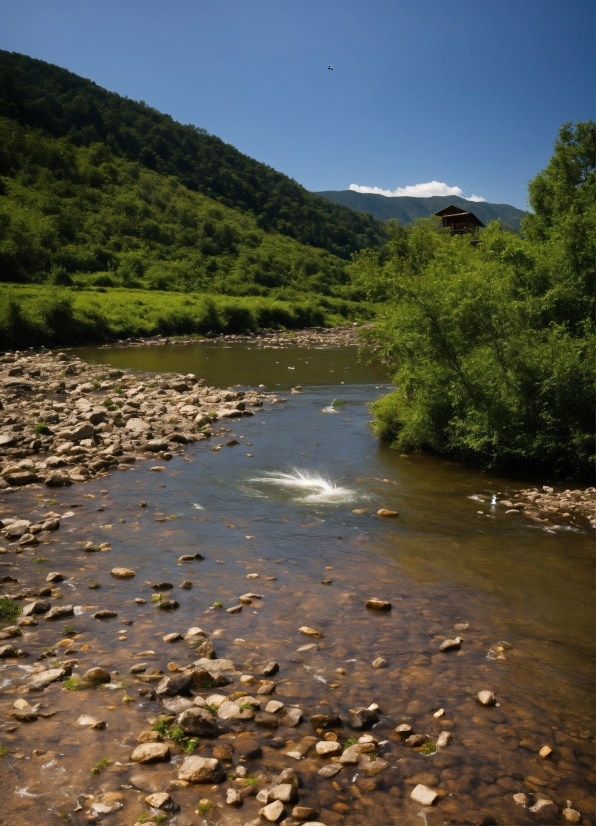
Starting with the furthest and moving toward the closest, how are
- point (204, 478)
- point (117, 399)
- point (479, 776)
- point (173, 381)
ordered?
1. point (173, 381)
2. point (117, 399)
3. point (204, 478)
4. point (479, 776)

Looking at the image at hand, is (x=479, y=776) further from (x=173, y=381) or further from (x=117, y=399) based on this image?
(x=173, y=381)

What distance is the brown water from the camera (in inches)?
269

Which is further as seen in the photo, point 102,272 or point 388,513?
point 102,272

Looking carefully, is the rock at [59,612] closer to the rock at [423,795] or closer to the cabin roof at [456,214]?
the rock at [423,795]

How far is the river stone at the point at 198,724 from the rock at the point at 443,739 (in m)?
2.55

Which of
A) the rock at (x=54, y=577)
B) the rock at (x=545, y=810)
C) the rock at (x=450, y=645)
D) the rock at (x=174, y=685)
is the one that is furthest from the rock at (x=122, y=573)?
the rock at (x=545, y=810)

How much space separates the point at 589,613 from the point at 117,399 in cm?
2418

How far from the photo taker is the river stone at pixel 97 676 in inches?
336

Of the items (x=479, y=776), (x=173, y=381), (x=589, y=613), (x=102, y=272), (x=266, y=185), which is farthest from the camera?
(x=266, y=185)

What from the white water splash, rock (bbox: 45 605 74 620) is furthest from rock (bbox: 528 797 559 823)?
the white water splash

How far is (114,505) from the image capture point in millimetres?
16547

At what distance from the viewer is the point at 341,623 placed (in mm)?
10703

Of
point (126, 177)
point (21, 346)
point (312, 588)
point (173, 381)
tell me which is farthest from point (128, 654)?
point (126, 177)

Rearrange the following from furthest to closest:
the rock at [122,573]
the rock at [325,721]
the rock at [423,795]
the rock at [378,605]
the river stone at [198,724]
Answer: the rock at [122,573], the rock at [378,605], the rock at [325,721], the river stone at [198,724], the rock at [423,795]
